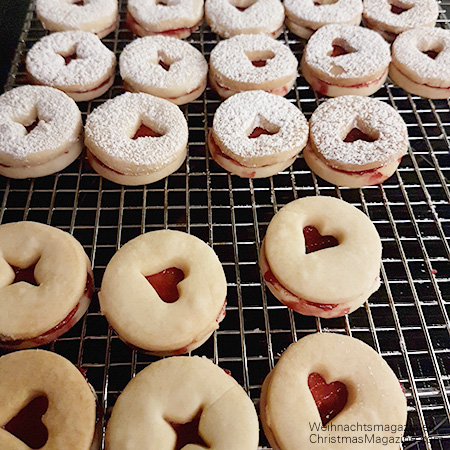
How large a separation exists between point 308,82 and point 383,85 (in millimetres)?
377

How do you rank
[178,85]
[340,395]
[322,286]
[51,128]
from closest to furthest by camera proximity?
1. [340,395]
2. [322,286]
3. [51,128]
4. [178,85]

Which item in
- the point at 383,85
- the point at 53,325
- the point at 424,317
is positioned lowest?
the point at 424,317

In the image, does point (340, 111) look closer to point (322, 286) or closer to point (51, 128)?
point (322, 286)

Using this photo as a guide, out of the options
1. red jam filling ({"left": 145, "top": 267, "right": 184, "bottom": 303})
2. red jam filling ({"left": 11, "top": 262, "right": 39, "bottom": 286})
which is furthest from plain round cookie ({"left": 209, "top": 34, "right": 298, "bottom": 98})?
red jam filling ({"left": 11, "top": 262, "right": 39, "bottom": 286})

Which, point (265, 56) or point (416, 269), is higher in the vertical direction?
point (265, 56)

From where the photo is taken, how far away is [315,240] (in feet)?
5.64

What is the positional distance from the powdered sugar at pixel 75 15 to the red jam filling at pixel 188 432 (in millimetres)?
1924

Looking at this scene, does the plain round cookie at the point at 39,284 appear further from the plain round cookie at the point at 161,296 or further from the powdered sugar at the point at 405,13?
the powdered sugar at the point at 405,13

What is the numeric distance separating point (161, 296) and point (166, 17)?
1.49 m

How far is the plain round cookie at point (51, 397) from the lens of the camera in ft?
4.18

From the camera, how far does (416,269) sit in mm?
1812

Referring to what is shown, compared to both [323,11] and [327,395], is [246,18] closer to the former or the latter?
[323,11]

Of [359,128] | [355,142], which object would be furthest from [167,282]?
[359,128]

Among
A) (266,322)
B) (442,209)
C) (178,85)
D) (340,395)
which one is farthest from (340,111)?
(340,395)
